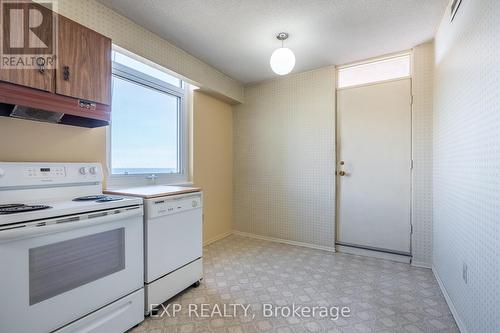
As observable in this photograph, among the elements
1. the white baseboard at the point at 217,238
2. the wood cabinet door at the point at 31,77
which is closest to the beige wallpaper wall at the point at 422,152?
the white baseboard at the point at 217,238

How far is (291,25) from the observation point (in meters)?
2.16

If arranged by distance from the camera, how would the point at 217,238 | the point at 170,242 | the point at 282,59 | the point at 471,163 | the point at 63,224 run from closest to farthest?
the point at 63,224, the point at 471,163, the point at 170,242, the point at 282,59, the point at 217,238

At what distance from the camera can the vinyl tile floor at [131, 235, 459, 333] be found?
5.34 ft

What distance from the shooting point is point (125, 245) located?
1.58 metres

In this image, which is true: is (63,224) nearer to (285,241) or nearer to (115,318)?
(115,318)

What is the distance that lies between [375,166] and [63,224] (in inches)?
117

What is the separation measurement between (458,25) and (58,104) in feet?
9.09

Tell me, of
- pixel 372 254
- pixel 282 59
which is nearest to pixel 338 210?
pixel 372 254

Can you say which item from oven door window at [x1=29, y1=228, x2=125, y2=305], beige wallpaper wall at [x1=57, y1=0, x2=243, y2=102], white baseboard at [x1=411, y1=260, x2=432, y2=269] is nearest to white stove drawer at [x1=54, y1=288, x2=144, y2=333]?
oven door window at [x1=29, y1=228, x2=125, y2=305]

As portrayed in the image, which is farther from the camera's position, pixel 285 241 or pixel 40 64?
pixel 285 241

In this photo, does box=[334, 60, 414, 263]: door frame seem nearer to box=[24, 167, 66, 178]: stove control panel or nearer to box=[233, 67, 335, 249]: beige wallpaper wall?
box=[233, 67, 335, 249]: beige wallpaper wall

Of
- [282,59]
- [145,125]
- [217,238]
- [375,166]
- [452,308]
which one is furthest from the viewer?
[217,238]

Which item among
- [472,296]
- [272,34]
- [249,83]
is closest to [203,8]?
[272,34]

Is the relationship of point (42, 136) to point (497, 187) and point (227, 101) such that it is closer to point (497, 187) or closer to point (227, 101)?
point (227, 101)
